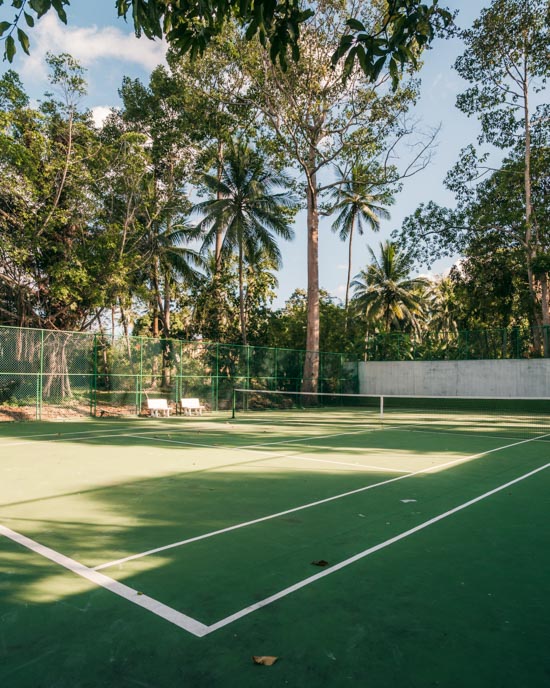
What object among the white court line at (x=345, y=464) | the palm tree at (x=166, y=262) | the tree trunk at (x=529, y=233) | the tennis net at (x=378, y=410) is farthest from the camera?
the palm tree at (x=166, y=262)

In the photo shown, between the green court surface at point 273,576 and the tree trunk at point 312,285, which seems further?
the tree trunk at point 312,285

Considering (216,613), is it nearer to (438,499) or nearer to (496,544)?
(496,544)

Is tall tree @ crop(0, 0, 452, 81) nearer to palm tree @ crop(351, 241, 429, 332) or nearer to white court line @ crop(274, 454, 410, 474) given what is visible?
white court line @ crop(274, 454, 410, 474)

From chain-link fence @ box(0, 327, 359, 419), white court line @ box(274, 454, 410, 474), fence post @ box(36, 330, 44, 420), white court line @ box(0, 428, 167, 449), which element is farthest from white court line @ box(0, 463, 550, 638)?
chain-link fence @ box(0, 327, 359, 419)

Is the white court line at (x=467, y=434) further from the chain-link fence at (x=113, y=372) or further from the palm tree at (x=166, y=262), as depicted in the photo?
the palm tree at (x=166, y=262)

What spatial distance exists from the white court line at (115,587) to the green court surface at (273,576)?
0.02 meters

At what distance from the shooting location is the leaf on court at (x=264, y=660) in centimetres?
288

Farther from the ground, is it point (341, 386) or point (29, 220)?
point (29, 220)

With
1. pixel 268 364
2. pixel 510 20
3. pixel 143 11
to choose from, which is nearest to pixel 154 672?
pixel 143 11

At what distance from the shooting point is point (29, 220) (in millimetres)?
21422

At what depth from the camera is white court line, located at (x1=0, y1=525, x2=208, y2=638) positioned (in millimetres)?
3340

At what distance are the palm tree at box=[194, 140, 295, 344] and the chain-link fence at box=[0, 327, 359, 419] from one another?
6.34 m

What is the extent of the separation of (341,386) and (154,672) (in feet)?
98.0

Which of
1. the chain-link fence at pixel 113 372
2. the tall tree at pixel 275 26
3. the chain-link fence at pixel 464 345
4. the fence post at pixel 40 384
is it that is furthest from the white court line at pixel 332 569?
the chain-link fence at pixel 464 345
